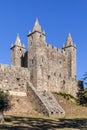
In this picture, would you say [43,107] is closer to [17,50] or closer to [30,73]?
[30,73]

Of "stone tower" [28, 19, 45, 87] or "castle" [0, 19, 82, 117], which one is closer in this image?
"castle" [0, 19, 82, 117]

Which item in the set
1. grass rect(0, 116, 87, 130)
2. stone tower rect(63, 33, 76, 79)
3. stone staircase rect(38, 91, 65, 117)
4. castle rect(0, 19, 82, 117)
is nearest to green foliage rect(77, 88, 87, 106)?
castle rect(0, 19, 82, 117)

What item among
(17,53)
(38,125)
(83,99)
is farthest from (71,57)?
(38,125)

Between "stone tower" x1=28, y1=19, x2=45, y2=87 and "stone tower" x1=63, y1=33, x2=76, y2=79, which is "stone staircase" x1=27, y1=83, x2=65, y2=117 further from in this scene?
"stone tower" x1=63, y1=33, x2=76, y2=79

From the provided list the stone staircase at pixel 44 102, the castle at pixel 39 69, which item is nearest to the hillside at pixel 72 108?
the stone staircase at pixel 44 102

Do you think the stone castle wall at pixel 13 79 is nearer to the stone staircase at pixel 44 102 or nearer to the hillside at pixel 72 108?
the stone staircase at pixel 44 102

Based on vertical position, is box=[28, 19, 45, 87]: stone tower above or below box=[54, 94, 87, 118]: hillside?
above

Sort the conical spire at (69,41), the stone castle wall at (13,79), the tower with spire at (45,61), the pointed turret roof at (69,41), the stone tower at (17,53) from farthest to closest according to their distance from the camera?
1. the conical spire at (69,41)
2. the pointed turret roof at (69,41)
3. the stone tower at (17,53)
4. the tower with spire at (45,61)
5. the stone castle wall at (13,79)

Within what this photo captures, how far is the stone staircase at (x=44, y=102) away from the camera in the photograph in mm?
47028

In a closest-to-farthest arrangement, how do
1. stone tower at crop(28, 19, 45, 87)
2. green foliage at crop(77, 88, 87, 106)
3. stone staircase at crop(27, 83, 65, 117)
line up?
stone staircase at crop(27, 83, 65, 117) → stone tower at crop(28, 19, 45, 87) → green foliage at crop(77, 88, 87, 106)

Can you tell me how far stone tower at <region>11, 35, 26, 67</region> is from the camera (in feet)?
208

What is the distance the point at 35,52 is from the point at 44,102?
477 inches

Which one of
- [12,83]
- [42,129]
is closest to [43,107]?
[12,83]

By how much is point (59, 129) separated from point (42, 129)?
1.81 metres
